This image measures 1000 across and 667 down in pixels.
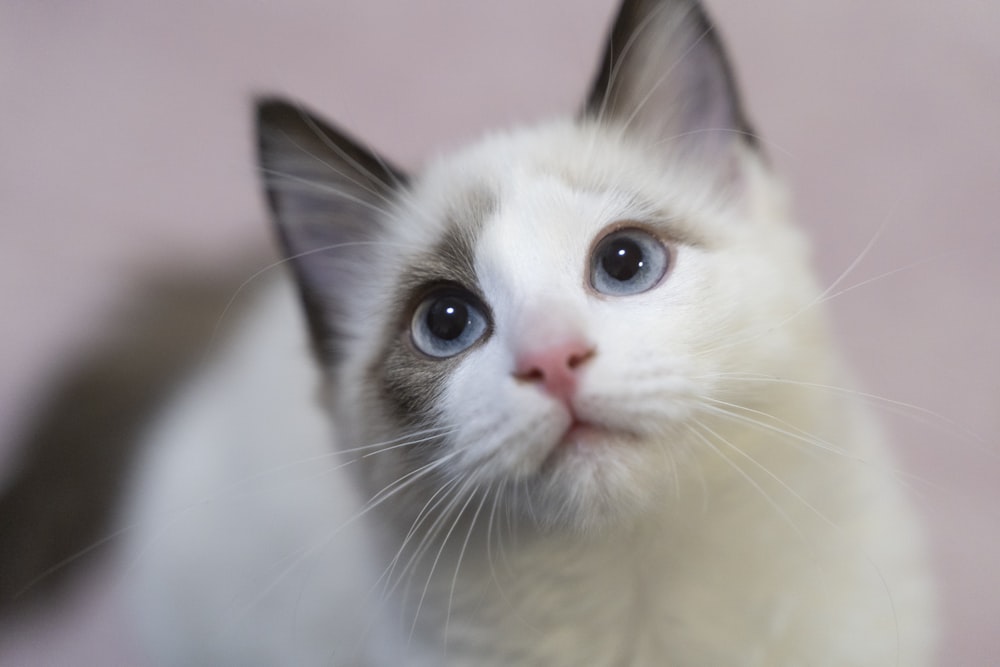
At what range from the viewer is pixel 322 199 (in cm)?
Result: 107

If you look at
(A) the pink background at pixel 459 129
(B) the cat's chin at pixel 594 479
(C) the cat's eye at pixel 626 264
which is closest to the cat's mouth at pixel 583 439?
(B) the cat's chin at pixel 594 479

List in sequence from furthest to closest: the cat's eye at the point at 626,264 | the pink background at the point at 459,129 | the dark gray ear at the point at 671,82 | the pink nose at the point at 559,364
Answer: the pink background at the point at 459,129, the dark gray ear at the point at 671,82, the cat's eye at the point at 626,264, the pink nose at the point at 559,364

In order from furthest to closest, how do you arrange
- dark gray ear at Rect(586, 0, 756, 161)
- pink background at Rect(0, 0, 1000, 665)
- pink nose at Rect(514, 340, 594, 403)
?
pink background at Rect(0, 0, 1000, 665), dark gray ear at Rect(586, 0, 756, 161), pink nose at Rect(514, 340, 594, 403)

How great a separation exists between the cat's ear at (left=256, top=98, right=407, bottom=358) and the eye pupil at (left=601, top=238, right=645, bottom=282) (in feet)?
1.10

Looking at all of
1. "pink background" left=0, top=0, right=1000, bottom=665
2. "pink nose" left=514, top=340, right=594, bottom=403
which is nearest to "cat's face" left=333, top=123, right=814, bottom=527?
"pink nose" left=514, top=340, right=594, bottom=403

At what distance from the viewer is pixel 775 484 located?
0.95 metres

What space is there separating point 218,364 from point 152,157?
48 cm

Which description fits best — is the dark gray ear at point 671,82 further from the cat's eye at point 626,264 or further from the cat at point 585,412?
the cat's eye at point 626,264

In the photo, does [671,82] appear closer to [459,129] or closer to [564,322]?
[564,322]

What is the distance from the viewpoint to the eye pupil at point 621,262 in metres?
0.86

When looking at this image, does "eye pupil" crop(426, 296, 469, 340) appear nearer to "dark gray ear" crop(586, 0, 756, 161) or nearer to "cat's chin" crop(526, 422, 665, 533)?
"cat's chin" crop(526, 422, 665, 533)

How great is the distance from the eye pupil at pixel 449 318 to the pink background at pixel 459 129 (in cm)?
64

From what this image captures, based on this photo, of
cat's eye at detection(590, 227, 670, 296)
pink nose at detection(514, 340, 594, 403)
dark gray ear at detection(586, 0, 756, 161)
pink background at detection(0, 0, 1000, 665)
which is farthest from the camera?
pink background at detection(0, 0, 1000, 665)

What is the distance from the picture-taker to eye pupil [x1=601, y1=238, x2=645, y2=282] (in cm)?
86
